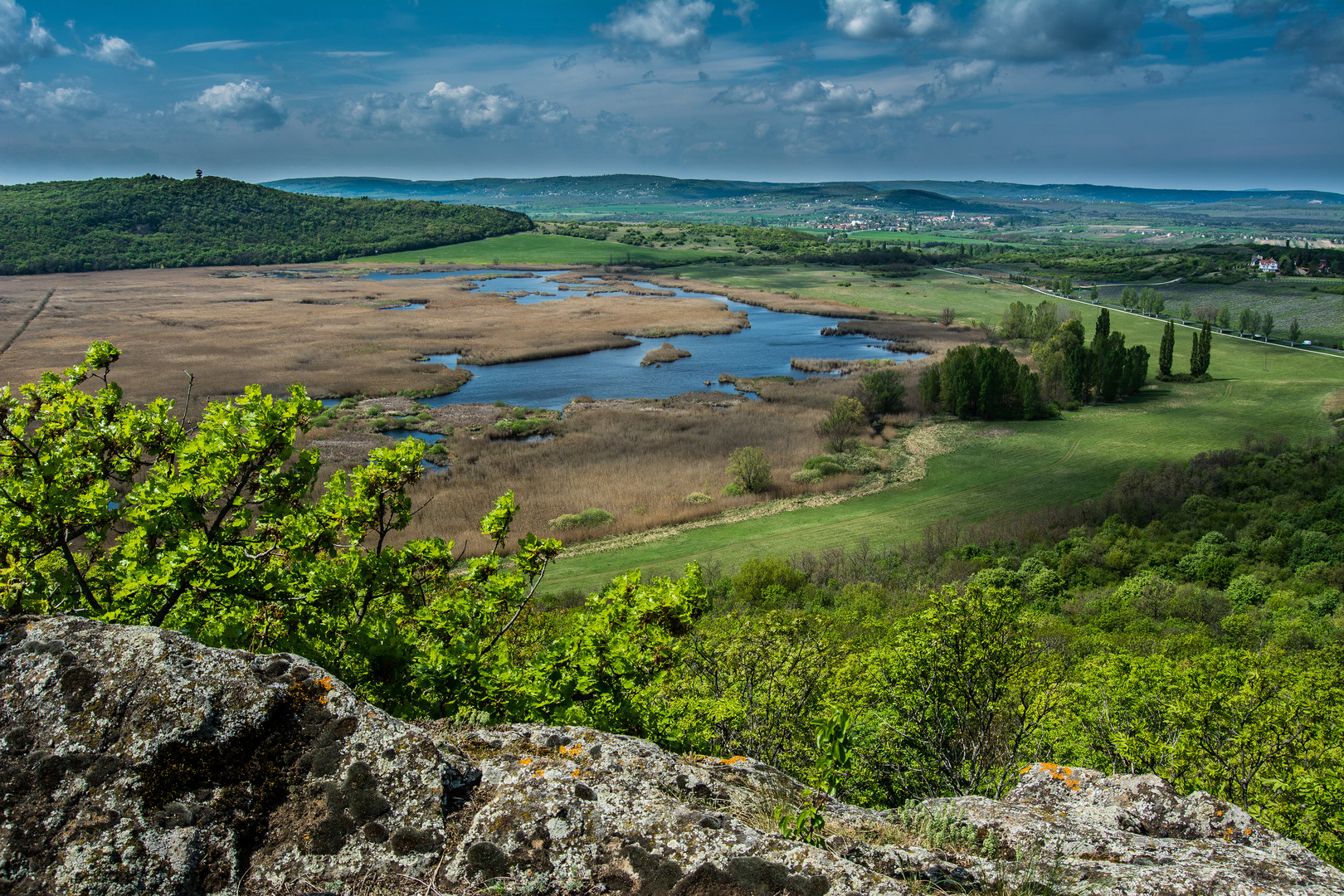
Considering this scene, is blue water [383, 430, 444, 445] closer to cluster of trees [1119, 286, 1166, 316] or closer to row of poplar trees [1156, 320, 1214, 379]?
row of poplar trees [1156, 320, 1214, 379]

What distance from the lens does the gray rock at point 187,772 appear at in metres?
4.45

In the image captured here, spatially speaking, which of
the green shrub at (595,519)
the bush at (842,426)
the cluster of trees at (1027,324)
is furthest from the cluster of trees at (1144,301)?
the green shrub at (595,519)

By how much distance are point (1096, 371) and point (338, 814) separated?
301 feet

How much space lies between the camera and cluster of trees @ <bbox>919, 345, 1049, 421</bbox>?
7538 centimetres

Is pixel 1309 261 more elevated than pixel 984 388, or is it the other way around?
pixel 1309 261

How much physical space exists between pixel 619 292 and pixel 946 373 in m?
91.3

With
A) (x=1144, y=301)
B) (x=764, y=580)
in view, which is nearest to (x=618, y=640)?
(x=764, y=580)

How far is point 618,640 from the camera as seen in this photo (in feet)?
28.9

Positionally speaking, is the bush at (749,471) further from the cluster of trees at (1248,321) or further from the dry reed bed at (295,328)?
the cluster of trees at (1248,321)

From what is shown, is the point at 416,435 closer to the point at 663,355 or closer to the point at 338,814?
the point at 663,355

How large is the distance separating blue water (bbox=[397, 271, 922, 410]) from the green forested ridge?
55371 millimetres

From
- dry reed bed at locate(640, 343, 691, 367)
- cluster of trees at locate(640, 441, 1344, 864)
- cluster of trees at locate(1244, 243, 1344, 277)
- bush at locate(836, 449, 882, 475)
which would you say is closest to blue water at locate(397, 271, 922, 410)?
dry reed bed at locate(640, 343, 691, 367)

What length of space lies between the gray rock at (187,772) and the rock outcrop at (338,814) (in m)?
0.01

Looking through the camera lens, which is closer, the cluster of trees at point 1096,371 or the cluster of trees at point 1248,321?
the cluster of trees at point 1096,371
